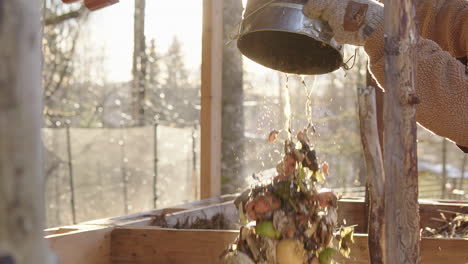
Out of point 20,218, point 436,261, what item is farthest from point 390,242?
point 20,218

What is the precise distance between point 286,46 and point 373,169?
0.42m

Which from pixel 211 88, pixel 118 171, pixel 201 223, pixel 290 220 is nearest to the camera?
pixel 290 220

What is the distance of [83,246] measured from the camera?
201 cm

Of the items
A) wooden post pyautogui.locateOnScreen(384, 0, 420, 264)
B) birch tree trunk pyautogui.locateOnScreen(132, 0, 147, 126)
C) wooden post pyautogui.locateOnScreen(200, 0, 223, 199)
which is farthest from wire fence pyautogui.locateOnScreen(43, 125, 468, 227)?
wooden post pyautogui.locateOnScreen(384, 0, 420, 264)

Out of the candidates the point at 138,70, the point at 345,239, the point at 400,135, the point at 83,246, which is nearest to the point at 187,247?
the point at 83,246

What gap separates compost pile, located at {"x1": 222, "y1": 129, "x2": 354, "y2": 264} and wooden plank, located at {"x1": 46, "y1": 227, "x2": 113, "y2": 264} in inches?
19.6

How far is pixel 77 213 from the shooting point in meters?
8.50

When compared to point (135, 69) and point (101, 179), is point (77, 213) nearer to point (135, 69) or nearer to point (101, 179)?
point (101, 179)

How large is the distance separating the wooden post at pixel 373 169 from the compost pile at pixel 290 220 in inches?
2.4

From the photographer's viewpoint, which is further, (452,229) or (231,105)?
(231,105)

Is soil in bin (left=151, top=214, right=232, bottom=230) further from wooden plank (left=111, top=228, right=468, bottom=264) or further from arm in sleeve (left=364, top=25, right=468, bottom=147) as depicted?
arm in sleeve (left=364, top=25, right=468, bottom=147)

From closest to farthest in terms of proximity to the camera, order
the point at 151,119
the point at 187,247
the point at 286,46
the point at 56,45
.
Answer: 1. the point at 286,46
2. the point at 187,247
3. the point at 56,45
4. the point at 151,119

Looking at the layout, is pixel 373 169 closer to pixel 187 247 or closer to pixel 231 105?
pixel 187 247

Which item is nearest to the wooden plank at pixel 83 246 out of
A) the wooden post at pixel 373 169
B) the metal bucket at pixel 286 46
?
the metal bucket at pixel 286 46
